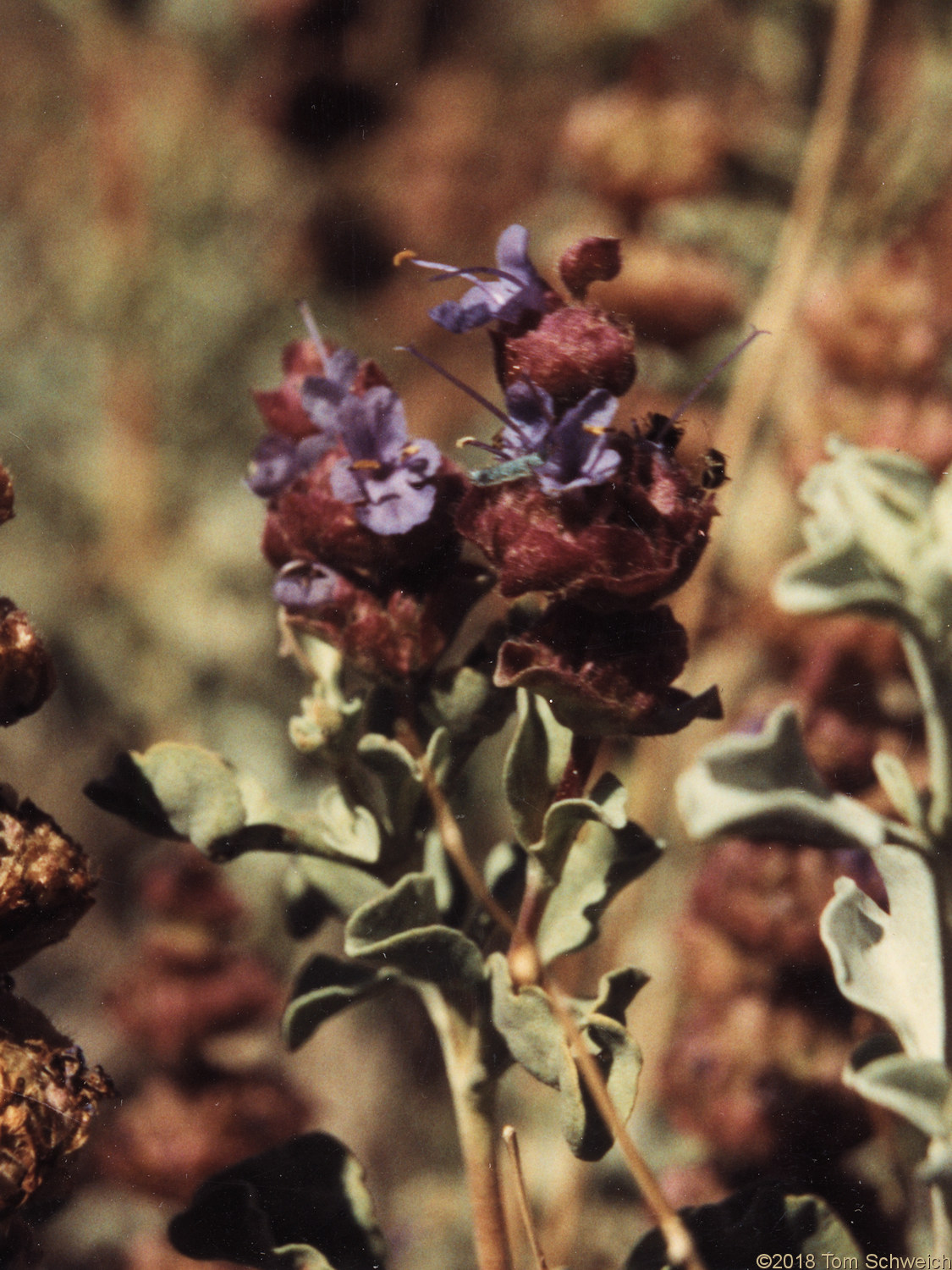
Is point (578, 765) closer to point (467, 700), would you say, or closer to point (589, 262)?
point (467, 700)

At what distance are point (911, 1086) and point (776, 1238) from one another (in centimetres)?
19

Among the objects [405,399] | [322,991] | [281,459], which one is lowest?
[405,399]

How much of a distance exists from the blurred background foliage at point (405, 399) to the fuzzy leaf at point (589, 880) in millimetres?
312

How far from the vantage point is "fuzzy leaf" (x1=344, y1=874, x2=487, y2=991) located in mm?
604

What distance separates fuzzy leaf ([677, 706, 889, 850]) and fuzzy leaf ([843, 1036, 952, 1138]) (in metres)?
0.11

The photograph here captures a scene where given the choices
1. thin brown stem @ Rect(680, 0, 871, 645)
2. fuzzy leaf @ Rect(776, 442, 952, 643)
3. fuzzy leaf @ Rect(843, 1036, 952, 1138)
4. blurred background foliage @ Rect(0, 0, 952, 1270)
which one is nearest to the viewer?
fuzzy leaf @ Rect(843, 1036, 952, 1138)

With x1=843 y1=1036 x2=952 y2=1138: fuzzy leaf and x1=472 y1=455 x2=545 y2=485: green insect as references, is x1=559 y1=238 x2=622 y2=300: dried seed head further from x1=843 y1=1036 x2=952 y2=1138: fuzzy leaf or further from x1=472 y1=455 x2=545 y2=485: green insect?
x1=843 y1=1036 x2=952 y2=1138: fuzzy leaf

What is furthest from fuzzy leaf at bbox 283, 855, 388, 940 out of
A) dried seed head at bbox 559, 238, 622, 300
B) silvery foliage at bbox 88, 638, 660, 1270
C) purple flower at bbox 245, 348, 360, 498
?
dried seed head at bbox 559, 238, 622, 300

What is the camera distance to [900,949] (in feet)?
2.06

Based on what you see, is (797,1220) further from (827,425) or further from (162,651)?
(162,651)

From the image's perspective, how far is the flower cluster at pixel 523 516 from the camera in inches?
22.0

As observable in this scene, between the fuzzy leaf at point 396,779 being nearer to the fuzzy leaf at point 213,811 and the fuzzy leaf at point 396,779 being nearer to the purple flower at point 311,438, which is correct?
the fuzzy leaf at point 213,811

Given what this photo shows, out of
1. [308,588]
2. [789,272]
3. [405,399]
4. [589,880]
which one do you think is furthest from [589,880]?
[405,399]

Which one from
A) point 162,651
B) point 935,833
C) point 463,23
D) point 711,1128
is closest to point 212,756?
point 935,833
